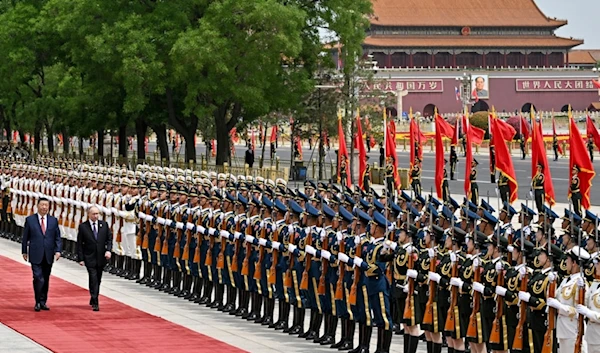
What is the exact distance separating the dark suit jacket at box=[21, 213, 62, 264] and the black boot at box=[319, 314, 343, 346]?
11.9 feet

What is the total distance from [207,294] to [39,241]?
2417mm

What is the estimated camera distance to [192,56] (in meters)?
32.9

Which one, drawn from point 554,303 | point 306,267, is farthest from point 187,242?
point 554,303

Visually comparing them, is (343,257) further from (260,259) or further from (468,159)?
(468,159)

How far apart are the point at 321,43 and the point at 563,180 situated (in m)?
8.69

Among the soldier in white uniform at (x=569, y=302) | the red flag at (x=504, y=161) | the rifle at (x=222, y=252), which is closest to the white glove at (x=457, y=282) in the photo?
the soldier in white uniform at (x=569, y=302)

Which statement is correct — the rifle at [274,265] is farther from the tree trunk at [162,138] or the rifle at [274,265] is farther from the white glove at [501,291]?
the tree trunk at [162,138]

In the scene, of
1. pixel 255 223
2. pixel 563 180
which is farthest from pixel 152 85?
pixel 255 223

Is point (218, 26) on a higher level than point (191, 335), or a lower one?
higher

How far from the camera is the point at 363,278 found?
41.4ft

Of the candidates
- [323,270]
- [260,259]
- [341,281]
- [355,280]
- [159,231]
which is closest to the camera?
[355,280]

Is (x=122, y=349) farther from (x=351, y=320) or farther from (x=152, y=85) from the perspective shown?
(x=152, y=85)

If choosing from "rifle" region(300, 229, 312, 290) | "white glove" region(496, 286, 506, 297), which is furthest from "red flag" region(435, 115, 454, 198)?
"white glove" region(496, 286, 506, 297)

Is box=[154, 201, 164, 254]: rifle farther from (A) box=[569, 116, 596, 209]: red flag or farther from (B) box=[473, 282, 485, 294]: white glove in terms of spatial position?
(A) box=[569, 116, 596, 209]: red flag
